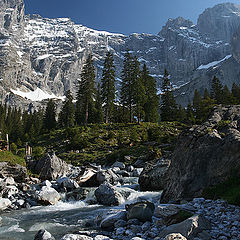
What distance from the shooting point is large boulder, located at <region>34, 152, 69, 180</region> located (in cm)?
1990

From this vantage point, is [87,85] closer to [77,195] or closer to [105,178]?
[105,178]

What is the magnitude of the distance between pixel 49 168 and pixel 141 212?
48.4 feet

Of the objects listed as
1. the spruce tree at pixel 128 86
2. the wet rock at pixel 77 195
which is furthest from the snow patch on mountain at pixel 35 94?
the wet rock at pixel 77 195

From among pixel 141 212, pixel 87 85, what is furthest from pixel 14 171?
pixel 87 85

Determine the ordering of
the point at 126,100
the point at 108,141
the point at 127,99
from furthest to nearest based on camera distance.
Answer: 1. the point at 126,100
2. the point at 127,99
3. the point at 108,141

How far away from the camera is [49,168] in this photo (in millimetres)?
20203

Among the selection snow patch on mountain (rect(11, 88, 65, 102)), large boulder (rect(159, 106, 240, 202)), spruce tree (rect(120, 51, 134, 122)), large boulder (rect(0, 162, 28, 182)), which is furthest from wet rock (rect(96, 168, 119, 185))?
snow patch on mountain (rect(11, 88, 65, 102))

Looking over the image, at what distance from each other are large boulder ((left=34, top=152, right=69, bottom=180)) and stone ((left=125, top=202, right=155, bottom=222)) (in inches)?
545

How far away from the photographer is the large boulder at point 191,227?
5380 mm

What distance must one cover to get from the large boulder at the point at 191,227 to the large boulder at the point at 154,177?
8566 mm

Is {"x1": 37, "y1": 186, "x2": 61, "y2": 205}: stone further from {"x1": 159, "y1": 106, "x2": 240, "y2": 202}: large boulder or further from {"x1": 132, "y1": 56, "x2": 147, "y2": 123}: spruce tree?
{"x1": 132, "y1": 56, "x2": 147, "y2": 123}: spruce tree

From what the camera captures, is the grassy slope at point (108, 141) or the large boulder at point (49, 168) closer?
the large boulder at point (49, 168)

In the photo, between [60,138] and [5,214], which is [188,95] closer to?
[60,138]

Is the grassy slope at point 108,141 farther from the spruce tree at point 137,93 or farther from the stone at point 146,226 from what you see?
the stone at point 146,226
